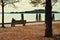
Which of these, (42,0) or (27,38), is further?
(42,0)

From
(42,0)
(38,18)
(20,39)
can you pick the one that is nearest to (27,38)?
(20,39)

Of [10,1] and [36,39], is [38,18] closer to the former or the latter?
[10,1]

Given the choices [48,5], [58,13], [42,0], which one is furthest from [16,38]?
[58,13]

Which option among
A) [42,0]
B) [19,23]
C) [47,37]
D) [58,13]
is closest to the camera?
[47,37]

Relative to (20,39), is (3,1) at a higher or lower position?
higher

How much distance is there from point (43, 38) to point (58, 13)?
31.0 m

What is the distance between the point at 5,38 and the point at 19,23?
35.3ft

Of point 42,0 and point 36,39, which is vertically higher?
point 42,0

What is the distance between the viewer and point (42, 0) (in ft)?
104

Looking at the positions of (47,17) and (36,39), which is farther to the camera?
(47,17)

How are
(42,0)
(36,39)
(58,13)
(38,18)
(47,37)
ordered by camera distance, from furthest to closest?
(58,13) → (38,18) → (42,0) → (47,37) → (36,39)

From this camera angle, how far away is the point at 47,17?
14359 mm

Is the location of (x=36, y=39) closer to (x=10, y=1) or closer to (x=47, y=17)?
(x=47, y=17)

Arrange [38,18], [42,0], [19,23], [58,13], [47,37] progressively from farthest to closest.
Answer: [58,13] → [38,18] → [42,0] → [19,23] → [47,37]
